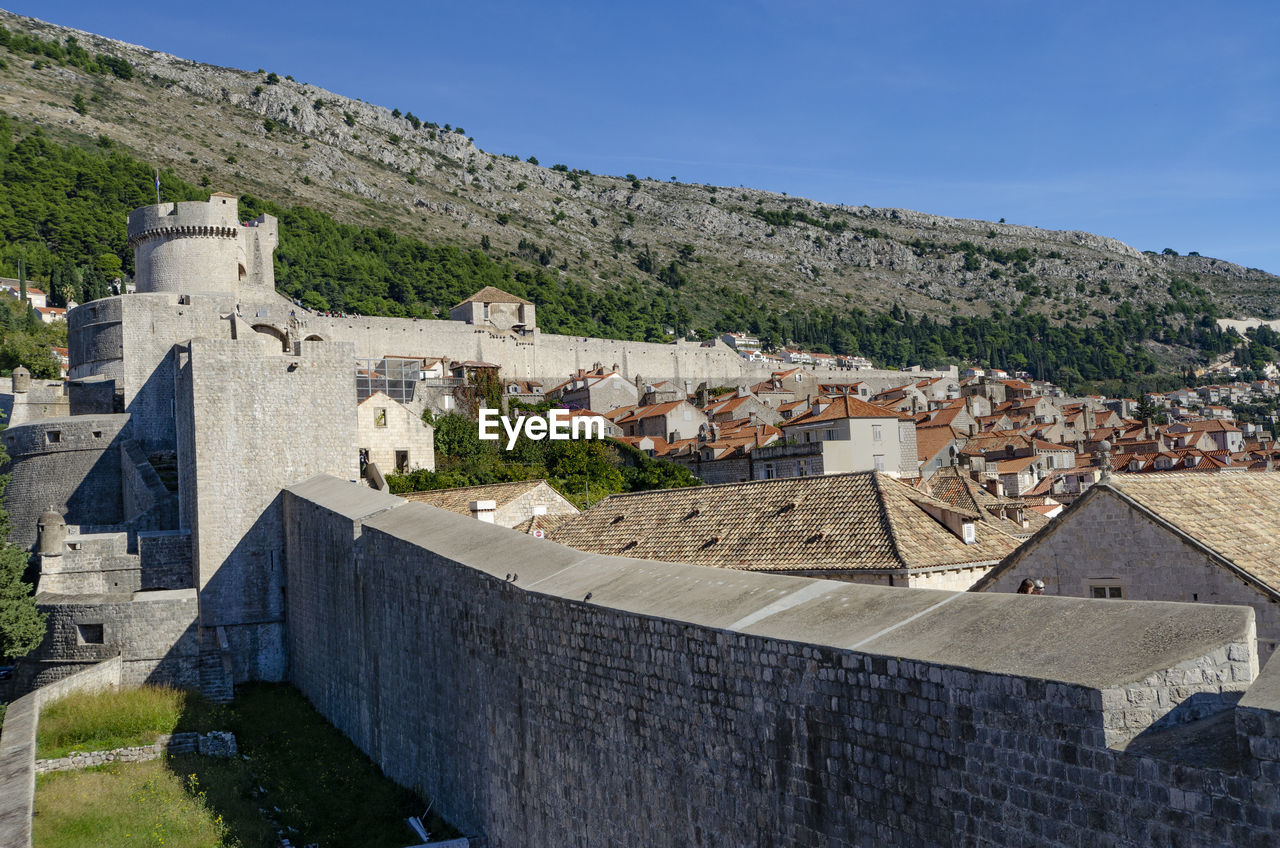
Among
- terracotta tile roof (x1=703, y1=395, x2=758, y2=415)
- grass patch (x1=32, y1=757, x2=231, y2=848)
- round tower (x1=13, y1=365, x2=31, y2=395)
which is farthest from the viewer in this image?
terracotta tile roof (x1=703, y1=395, x2=758, y2=415)

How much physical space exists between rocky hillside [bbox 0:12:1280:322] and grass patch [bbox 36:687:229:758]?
9165 centimetres

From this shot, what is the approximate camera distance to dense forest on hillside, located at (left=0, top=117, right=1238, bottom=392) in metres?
74.8

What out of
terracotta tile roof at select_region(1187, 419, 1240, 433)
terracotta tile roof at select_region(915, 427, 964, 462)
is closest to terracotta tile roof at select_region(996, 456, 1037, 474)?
terracotta tile roof at select_region(915, 427, 964, 462)

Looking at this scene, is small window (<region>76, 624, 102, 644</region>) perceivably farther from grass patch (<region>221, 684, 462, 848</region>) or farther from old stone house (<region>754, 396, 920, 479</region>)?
old stone house (<region>754, 396, 920, 479</region>)

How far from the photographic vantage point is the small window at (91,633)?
59.2 feet

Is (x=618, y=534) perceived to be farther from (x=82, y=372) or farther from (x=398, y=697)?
(x=82, y=372)

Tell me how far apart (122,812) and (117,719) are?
145 inches

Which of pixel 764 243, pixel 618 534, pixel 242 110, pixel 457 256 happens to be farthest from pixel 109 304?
pixel 764 243

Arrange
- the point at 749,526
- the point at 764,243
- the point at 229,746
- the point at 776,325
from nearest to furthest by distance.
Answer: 1. the point at 229,746
2. the point at 749,526
3. the point at 776,325
4. the point at 764,243

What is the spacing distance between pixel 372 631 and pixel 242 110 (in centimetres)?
13639

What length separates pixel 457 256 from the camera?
113562mm

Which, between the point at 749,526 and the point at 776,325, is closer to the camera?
the point at 749,526

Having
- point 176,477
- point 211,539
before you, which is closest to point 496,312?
point 176,477

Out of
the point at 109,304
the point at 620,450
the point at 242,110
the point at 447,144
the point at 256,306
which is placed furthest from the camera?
the point at 447,144
